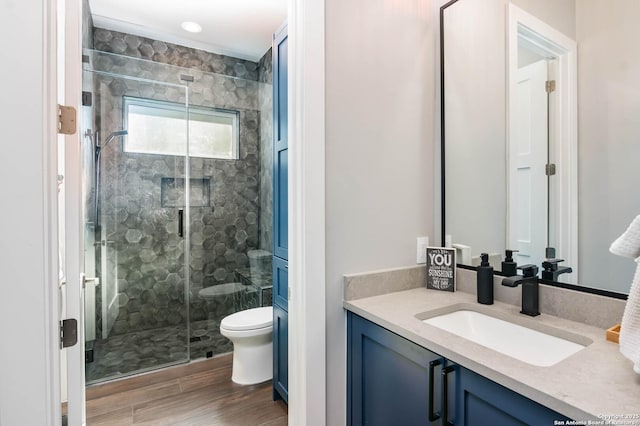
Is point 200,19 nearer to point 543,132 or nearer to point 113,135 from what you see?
point 113,135

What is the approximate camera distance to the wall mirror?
3.37ft

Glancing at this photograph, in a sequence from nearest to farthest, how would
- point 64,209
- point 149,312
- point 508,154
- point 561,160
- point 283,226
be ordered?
point 64,209
point 561,160
point 508,154
point 283,226
point 149,312

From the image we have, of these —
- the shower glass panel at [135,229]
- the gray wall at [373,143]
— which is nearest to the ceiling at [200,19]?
the shower glass panel at [135,229]

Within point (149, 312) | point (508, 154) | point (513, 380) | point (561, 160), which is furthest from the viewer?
point (149, 312)

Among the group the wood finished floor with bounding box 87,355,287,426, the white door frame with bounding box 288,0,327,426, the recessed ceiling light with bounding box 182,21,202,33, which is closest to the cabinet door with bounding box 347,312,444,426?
the white door frame with bounding box 288,0,327,426

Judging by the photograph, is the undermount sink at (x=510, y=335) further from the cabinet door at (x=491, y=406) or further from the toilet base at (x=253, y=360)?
the toilet base at (x=253, y=360)

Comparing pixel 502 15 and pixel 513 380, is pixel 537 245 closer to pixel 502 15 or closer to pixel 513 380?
pixel 513 380

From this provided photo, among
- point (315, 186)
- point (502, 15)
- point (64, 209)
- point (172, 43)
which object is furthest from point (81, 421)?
point (172, 43)

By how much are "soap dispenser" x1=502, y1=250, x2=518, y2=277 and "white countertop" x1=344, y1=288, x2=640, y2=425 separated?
15 cm

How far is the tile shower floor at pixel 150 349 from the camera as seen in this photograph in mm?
2334

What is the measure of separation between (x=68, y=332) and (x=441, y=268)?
1.39m

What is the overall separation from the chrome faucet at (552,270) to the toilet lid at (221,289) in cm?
264

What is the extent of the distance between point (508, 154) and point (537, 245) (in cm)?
40

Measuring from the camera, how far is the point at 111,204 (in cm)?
270
